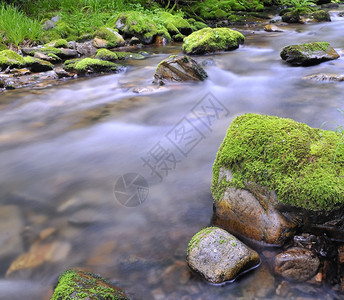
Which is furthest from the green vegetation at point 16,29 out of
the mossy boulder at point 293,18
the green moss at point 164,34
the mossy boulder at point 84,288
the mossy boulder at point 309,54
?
the mossy boulder at point 293,18

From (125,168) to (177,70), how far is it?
146 inches

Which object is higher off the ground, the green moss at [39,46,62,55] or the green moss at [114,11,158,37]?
the green moss at [114,11,158,37]

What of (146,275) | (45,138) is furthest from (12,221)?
(45,138)

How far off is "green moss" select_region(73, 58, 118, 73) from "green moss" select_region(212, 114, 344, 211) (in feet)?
20.6

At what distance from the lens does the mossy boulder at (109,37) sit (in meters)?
11.4

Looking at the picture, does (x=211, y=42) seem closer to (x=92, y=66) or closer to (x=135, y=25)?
(x=92, y=66)

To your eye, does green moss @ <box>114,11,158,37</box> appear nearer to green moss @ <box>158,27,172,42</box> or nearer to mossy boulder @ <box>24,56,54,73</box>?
green moss @ <box>158,27,172,42</box>

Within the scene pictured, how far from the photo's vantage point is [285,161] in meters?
2.64

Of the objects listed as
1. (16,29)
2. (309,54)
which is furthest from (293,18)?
(16,29)

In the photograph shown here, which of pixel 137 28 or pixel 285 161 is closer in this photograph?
pixel 285 161

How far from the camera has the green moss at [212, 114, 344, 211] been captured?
8.11 feet

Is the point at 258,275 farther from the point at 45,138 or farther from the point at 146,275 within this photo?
the point at 45,138

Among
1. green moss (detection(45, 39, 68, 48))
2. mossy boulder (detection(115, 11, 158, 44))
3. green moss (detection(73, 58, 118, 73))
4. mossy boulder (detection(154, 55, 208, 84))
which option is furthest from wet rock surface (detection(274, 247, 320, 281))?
mossy boulder (detection(115, 11, 158, 44))

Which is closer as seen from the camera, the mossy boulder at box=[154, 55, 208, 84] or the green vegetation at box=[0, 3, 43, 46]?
the mossy boulder at box=[154, 55, 208, 84]
